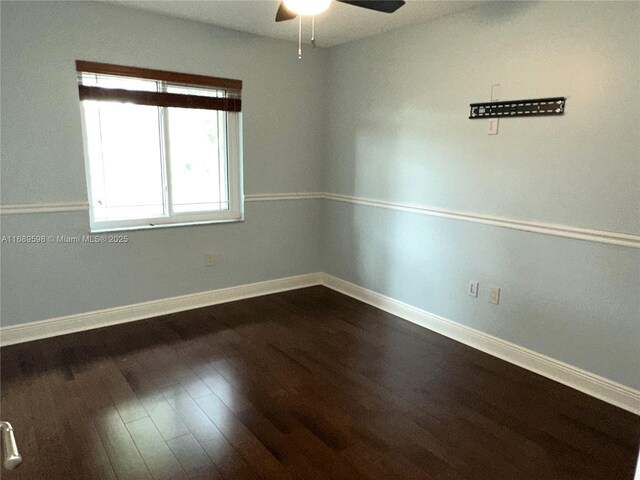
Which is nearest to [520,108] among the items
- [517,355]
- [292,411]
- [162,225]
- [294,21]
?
[517,355]

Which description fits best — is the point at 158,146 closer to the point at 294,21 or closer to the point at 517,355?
the point at 294,21

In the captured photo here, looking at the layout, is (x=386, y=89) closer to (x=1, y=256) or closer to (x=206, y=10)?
(x=206, y=10)

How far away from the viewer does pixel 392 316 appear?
368cm

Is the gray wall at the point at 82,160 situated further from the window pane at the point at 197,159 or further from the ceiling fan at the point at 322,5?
the ceiling fan at the point at 322,5

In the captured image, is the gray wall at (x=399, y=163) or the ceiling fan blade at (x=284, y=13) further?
the gray wall at (x=399, y=163)

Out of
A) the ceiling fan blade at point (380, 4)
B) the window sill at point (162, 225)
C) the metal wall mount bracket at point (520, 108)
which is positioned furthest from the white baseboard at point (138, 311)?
the ceiling fan blade at point (380, 4)

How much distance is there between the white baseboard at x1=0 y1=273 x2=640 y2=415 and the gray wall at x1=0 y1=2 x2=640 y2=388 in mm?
63

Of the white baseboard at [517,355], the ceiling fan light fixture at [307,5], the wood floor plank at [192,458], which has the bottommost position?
the wood floor plank at [192,458]

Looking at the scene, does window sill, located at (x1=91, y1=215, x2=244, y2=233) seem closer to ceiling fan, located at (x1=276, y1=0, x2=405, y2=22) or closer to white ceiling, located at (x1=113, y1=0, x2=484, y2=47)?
white ceiling, located at (x1=113, y1=0, x2=484, y2=47)

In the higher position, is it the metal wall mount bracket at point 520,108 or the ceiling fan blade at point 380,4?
the ceiling fan blade at point 380,4

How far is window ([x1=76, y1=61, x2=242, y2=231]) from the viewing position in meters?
3.16

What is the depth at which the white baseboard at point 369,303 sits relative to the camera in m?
2.51

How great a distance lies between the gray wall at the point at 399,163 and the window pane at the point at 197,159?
223mm

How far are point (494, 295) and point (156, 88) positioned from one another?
2.90 m
